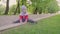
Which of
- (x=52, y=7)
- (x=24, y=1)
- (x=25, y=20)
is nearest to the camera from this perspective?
(x=25, y=20)

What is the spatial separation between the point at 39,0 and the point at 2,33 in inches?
978

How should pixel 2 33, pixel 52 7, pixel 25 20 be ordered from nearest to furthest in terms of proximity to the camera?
pixel 2 33 → pixel 25 20 → pixel 52 7

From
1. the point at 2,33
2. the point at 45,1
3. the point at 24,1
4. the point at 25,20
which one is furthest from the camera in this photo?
the point at 45,1

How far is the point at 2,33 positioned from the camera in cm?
699

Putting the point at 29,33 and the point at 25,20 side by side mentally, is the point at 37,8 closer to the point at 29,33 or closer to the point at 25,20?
the point at 25,20

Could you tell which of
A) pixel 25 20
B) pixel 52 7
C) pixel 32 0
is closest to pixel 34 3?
pixel 32 0

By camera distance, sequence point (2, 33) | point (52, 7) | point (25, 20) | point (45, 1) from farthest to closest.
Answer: point (52, 7) < point (45, 1) < point (25, 20) < point (2, 33)

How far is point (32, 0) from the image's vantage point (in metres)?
31.3

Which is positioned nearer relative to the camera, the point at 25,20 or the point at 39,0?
the point at 25,20

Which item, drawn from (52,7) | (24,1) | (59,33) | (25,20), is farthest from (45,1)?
(59,33)

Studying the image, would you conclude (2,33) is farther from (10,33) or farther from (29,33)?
(29,33)

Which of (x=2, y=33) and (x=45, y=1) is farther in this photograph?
(x=45, y=1)

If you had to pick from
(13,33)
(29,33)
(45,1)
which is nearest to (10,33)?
(13,33)

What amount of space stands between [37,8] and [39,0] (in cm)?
226
